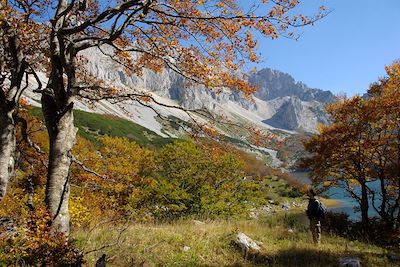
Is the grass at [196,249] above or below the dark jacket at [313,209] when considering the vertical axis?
below

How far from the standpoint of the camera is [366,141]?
19328mm

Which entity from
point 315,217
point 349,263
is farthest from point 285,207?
point 349,263

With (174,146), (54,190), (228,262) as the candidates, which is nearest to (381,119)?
(174,146)

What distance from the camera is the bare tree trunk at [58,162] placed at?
25.4 ft

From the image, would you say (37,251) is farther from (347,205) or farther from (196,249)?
(347,205)

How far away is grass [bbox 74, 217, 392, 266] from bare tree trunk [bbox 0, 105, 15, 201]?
2299mm

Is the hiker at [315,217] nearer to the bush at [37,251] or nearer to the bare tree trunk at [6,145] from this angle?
the bush at [37,251]

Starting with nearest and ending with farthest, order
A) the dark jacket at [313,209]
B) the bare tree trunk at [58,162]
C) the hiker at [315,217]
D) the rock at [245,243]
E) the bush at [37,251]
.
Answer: the bush at [37,251] < the bare tree trunk at [58,162] < the rock at [245,243] < the hiker at [315,217] < the dark jacket at [313,209]

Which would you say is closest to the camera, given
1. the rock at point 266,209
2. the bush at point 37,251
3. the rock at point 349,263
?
the bush at point 37,251

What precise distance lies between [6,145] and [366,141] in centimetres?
1725

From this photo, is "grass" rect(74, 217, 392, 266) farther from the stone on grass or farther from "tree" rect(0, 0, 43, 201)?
"tree" rect(0, 0, 43, 201)

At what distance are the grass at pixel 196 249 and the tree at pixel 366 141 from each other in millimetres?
8450

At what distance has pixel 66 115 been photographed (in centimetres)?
821

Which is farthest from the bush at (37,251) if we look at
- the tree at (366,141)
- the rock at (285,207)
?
the rock at (285,207)
